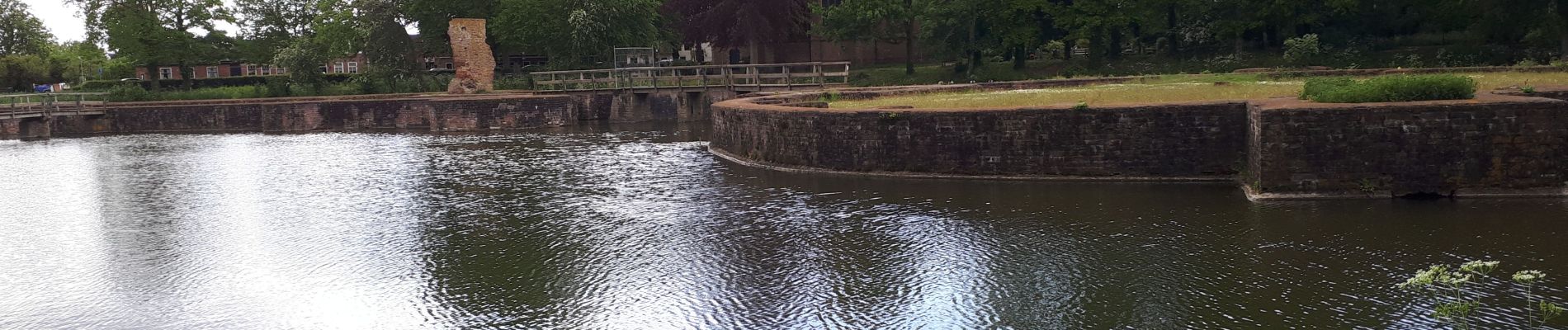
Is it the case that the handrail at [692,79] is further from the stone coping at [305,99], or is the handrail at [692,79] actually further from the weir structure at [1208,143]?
the weir structure at [1208,143]

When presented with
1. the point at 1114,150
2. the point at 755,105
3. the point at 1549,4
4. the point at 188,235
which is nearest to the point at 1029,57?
the point at 1549,4

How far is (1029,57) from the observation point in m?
50.8

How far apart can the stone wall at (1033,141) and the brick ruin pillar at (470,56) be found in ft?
82.4

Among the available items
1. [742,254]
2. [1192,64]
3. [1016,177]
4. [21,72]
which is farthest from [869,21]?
[21,72]

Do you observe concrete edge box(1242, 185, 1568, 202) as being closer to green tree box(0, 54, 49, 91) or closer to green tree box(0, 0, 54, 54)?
green tree box(0, 54, 49, 91)

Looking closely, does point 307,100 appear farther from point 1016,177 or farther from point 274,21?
point 1016,177

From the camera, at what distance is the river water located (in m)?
10.9

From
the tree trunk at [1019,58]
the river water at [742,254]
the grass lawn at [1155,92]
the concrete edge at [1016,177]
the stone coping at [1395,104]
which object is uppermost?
the tree trunk at [1019,58]

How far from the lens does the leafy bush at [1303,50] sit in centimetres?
3875

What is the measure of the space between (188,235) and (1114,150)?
43.5 ft

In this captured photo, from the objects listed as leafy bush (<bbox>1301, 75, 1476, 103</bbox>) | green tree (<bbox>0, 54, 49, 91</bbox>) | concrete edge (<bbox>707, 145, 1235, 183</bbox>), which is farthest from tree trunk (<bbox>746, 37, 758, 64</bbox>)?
green tree (<bbox>0, 54, 49, 91</bbox>)

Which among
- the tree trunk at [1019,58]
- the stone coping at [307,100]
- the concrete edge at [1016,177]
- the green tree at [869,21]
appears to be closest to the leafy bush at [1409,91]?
the concrete edge at [1016,177]

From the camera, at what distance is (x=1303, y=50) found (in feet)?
128

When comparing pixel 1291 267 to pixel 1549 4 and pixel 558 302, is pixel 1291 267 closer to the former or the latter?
pixel 558 302
